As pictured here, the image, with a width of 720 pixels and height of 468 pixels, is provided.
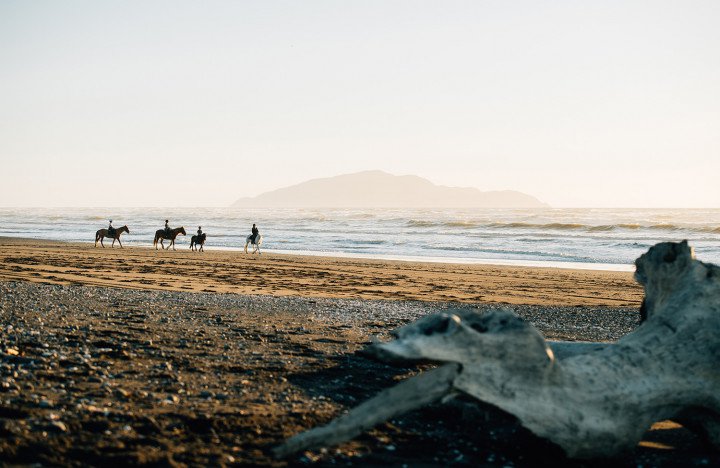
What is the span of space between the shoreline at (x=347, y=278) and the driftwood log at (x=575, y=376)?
9.76 meters

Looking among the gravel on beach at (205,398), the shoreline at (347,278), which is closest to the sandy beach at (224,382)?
the gravel on beach at (205,398)

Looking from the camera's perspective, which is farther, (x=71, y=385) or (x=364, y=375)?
(x=364, y=375)

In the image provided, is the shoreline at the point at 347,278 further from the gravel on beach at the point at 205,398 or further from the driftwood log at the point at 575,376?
the driftwood log at the point at 575,376

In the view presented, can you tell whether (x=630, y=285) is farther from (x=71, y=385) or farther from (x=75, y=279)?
(x=71, y=385)

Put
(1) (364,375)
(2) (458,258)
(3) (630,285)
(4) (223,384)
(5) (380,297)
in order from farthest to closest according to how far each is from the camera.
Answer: (2) (458,258) < (3) (630,285) < (5) (380,297) < (1) (364,375) < (4) (223,384)

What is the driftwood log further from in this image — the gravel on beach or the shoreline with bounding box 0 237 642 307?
the shoreline with bounding box 0 237 642 307

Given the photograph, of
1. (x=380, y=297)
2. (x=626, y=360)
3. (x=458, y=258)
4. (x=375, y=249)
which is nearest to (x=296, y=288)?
(x=380, y=297)

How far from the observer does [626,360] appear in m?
4.69

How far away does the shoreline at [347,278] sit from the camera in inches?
610

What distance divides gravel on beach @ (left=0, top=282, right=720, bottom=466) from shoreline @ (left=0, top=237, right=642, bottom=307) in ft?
18.5

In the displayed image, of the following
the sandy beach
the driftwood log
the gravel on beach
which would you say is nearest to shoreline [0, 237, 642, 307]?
the sandy beach

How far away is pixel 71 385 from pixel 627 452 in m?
4.54

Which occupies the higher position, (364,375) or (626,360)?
(626,360)

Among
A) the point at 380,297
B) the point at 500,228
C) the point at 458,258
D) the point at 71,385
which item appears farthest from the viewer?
the point at 500,228
